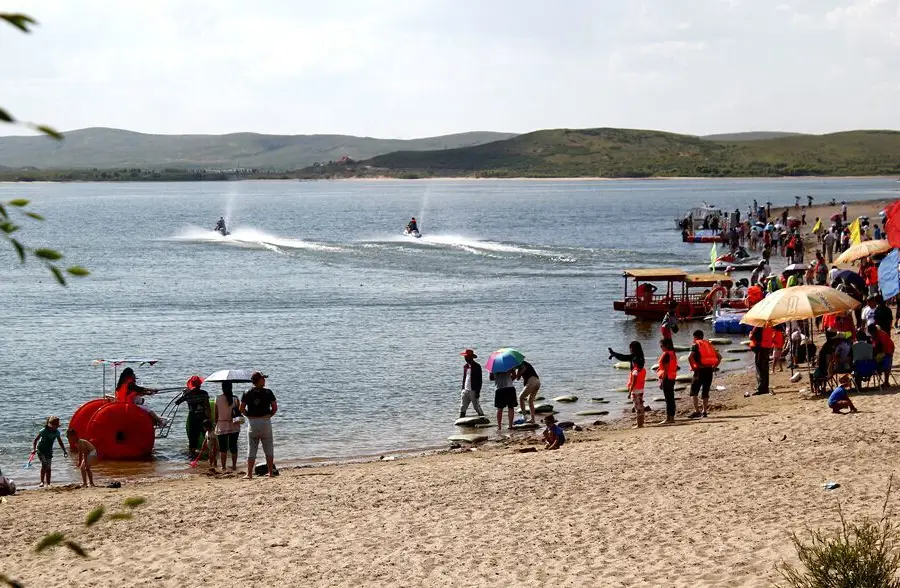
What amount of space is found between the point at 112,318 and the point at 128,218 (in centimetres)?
9934

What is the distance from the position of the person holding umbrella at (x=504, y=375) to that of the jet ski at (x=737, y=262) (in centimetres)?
3368

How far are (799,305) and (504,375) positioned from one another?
5.81 meters

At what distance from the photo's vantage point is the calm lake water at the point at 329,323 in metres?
26.2

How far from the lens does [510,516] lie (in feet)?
45.7

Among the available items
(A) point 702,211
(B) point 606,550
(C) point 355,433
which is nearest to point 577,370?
(C) point 355,433

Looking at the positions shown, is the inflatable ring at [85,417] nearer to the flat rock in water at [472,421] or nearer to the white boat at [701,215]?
the flat rock in water at [472,421]

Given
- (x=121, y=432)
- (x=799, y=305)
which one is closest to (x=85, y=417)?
(x=121, y=432)

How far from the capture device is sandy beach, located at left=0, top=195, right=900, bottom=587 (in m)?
11.9

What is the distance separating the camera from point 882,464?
575 inches

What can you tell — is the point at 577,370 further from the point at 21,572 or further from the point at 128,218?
the point at 128,218

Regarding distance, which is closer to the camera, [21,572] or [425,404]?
[21,572]

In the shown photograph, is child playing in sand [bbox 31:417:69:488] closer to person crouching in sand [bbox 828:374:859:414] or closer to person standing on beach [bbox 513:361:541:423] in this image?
person standing on beach [bbox 513:361:541:423]

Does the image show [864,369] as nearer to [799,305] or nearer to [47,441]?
[799,305]

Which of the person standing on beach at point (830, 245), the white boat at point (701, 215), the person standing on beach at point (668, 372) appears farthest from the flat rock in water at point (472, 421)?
the white boat at point (701, 215)
